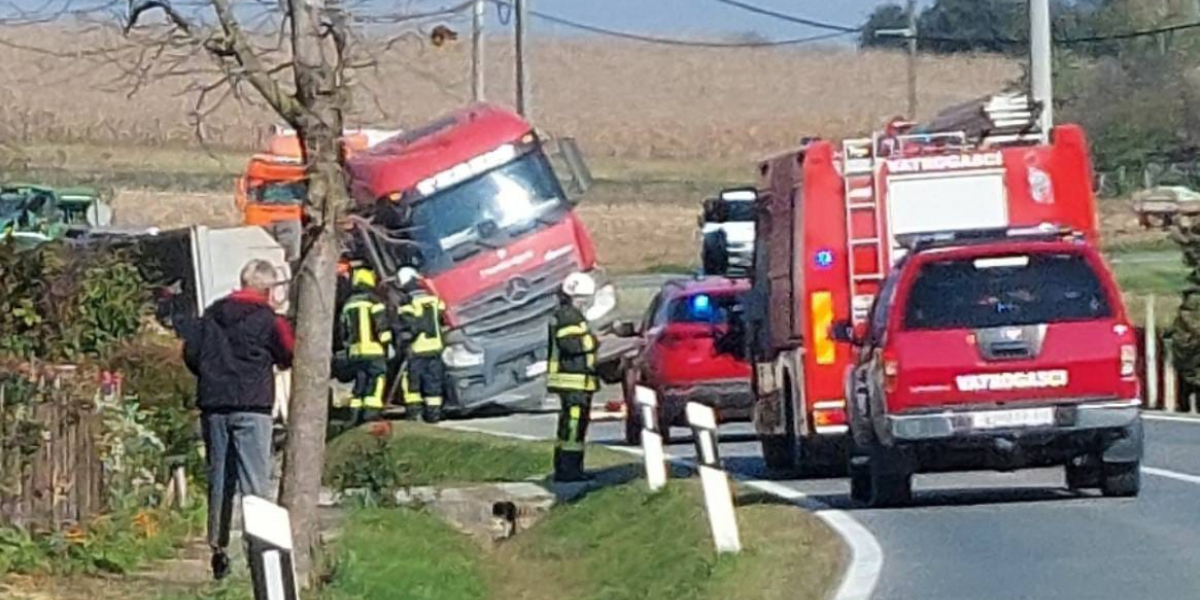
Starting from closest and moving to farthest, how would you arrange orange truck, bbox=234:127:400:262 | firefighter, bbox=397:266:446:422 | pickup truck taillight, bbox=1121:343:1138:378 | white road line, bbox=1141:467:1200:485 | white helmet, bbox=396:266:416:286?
pickup truck taillight, bbox=1121:343:1138:378 → white road line, bbox=1141:467:1200:485 → firefighter, bbox=397:266:446:422 → white helmet, bbox=396:266:416:286 → orange truck, bbox=234:127:400:262

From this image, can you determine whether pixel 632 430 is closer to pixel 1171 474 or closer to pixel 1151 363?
pixel 1171 474

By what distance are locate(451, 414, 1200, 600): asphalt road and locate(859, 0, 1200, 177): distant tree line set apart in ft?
169

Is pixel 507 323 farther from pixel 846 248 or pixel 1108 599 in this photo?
pixel 1108 599

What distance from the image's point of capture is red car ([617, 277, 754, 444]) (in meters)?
26.1

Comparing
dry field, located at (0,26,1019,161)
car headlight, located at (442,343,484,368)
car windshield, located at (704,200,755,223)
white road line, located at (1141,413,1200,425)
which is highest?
dry field, located at (0,26,1019,161)

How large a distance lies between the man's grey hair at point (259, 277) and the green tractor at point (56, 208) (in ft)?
48.9

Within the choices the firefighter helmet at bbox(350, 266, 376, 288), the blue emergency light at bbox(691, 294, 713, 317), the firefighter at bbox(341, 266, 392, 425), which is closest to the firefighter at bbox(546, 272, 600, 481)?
the firefighter at bbox(341, 266, 392, 425)

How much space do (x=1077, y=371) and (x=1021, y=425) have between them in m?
0.52

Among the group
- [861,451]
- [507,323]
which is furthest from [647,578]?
[507,323]

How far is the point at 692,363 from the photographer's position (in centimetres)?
2617

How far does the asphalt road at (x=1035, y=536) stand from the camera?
13857mm

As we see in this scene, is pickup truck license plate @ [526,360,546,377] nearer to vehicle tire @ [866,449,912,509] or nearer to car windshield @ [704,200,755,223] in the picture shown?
car windshield @ [704,200,755,223]

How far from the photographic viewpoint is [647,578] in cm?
1627

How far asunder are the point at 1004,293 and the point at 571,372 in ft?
14.1
